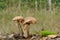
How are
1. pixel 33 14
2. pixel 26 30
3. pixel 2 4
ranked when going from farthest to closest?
pixel 2 4 → pixel 33 14 → pixel 26 30

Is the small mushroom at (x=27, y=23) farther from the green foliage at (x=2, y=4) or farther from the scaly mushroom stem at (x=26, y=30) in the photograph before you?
the green foliage at (x=2, y=4)

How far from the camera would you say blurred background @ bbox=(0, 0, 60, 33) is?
238 inches

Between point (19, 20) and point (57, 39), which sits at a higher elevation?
point (19, 20)

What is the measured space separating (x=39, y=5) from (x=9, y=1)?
A: 142 cm

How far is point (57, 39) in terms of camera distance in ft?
12.6

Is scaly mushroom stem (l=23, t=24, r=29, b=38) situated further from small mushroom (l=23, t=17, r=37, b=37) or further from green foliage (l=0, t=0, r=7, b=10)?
green foliage (l=0, t=0, r=7, b=10)

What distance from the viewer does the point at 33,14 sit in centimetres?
769

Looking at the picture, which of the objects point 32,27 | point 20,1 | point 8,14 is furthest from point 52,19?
point 20,1

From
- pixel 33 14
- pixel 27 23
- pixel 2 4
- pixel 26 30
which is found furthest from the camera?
pixel 2 4

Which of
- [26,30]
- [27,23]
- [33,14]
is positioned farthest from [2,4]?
[27,23]

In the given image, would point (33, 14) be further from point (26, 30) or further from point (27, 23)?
point (27, 23)

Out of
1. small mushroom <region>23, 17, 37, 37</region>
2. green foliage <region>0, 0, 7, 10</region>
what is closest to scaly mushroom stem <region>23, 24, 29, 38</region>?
small mushroom <region>23, 17, 37, 37</region>

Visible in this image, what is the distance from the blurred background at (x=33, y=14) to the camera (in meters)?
6.04

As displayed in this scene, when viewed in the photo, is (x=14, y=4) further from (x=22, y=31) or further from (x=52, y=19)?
(x=22, y=31)
